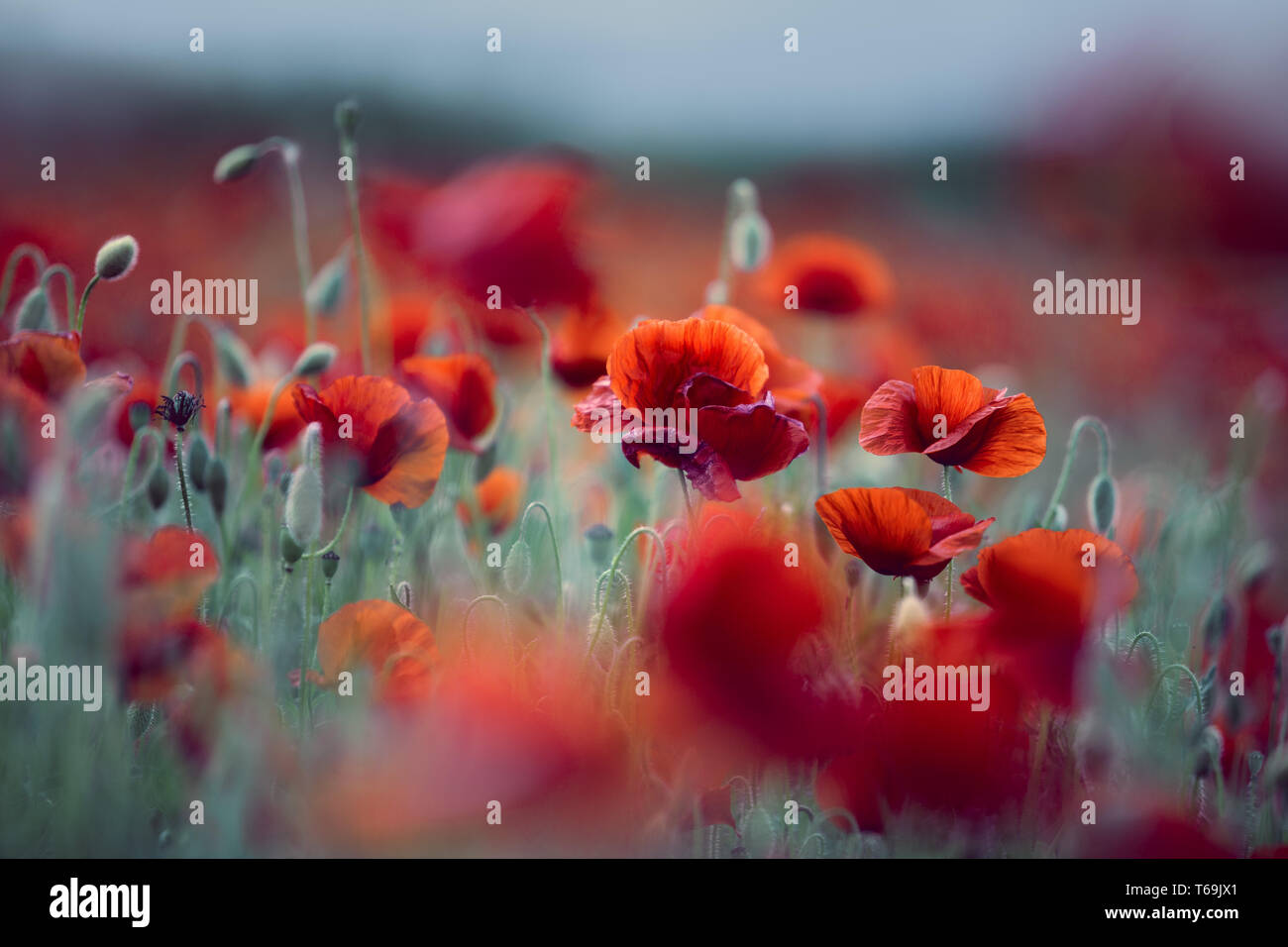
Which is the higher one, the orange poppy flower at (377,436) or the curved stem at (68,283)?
the curved stem at (68,283)

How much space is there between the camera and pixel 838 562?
78 centimetres

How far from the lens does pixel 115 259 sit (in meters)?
0.78

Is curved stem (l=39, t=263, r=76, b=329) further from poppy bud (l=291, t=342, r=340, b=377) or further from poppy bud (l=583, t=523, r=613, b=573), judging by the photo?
poppy bud (l=583, t=523, r=613, b=573)

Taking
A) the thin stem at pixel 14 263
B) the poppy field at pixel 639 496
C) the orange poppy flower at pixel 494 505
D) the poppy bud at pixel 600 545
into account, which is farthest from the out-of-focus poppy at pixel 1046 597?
the thin stem at pixel 14 263

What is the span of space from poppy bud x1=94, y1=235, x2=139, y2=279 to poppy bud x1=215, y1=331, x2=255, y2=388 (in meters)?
0.08

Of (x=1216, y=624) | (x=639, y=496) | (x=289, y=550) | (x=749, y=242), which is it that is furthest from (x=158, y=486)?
(x=1216, y=624)

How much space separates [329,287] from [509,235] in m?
0.16

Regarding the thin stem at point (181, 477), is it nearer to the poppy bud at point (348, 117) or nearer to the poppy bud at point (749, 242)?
the poppy bud at point (348, 117)

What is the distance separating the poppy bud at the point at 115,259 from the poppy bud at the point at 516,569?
0.36 metres

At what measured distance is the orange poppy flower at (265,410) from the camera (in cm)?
80

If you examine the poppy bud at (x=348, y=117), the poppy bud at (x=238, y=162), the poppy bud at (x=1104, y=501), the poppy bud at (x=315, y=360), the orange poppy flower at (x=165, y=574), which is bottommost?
the orange poppy flower at (x=165, y=574)

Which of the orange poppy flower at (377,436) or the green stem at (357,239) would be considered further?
the green stem at (357,239)

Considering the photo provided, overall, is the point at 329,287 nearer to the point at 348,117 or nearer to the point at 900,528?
the point at 348,117
